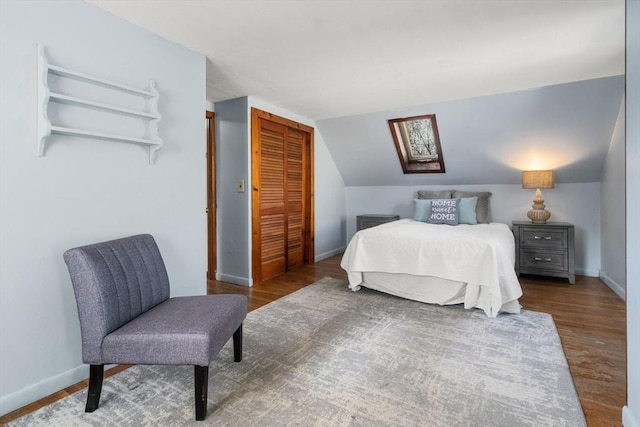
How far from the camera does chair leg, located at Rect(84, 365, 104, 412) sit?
1.64m

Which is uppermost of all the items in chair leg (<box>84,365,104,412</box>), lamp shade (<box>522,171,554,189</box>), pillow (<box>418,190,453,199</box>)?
lamp shade (<box>522,171,554,189</box>)

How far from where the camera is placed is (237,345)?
2.11 metres

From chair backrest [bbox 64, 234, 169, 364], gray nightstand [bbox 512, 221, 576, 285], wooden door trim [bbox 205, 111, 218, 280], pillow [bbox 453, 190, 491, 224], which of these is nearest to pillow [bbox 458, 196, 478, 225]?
pillow [bbox 453, 190, 491, 224]

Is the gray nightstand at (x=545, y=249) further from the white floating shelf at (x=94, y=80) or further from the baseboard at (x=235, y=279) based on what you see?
the white floating shelf at (x=94, y=80)

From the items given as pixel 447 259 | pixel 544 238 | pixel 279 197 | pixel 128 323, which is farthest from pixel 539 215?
pixel 128 323

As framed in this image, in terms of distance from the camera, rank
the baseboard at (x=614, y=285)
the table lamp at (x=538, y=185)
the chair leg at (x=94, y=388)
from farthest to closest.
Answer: the table lamp at (x=538, y=185)
the baseboard at (x=614, y=285)
the chair leg at (x=94, y=388)

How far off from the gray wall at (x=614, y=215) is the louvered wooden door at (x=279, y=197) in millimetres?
3656

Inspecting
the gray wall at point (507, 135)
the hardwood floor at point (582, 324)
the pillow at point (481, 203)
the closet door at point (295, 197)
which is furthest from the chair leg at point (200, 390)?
the pillow at point (481, 203)

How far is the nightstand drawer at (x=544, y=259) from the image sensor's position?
3.97 meters

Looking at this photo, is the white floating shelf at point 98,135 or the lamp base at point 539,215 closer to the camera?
the white floating shelf at point 98,135

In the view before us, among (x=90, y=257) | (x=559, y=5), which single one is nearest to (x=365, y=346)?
(x=90, y=257)

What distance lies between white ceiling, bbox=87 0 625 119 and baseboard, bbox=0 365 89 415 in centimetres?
216

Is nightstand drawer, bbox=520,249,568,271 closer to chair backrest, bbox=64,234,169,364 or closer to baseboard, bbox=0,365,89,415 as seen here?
chair backrest, bbox=64,234,169,364

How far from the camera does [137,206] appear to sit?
2.23 metres
